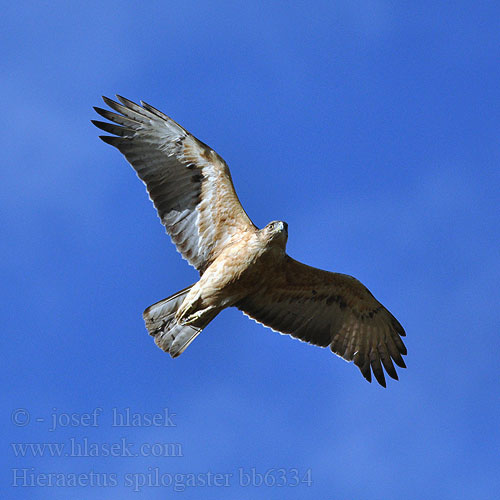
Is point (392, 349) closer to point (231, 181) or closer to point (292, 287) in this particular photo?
point (292, 287)

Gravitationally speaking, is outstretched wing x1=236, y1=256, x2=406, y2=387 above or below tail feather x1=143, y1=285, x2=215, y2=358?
above

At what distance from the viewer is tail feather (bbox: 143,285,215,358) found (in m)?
12.1

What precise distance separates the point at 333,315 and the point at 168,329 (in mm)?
2660

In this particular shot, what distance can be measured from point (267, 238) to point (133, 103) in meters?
2.93

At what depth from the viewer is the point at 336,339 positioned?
13320 millimetres

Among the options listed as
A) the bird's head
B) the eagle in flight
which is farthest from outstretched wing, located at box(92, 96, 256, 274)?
the bird's head

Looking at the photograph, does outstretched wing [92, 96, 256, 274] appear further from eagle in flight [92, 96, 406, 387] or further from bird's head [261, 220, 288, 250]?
bird's head [261, 220, 288, 250]

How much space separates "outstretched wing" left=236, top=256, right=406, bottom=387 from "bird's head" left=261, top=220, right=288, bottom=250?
0.67m

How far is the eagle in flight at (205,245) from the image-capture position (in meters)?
11.8

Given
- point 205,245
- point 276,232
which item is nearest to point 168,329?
point 205,245

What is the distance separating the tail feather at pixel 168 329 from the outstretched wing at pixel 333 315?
0.96 meters

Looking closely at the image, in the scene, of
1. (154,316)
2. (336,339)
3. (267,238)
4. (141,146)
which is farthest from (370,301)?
(141,146)

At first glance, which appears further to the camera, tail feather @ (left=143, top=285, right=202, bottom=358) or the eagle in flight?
tail feather @ (left=143, top=285, right=202, bottom=358)

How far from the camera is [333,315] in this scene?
13.2m
